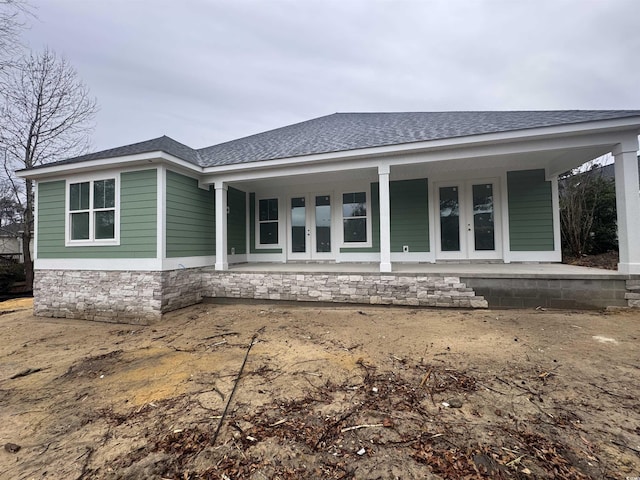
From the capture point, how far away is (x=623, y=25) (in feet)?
29.8

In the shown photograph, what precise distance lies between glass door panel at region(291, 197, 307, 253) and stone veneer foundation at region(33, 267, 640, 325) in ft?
7.61

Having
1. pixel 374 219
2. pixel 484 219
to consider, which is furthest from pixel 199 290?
pixel 484 219

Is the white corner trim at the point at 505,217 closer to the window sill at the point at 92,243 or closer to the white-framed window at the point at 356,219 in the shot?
the white-framed window at the point at 356,219

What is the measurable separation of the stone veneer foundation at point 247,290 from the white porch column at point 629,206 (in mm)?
328

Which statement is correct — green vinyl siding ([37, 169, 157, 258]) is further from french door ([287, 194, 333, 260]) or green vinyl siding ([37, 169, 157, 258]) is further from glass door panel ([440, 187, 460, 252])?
glass door panel ([440, 187, 460, 252])

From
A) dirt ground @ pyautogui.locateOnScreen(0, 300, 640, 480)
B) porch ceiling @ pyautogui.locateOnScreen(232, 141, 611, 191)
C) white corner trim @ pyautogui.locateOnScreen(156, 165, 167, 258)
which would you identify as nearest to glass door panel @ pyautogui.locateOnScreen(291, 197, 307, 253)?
porch ceiling @ pyautogui.locateOnScreen(232, 141, 611, 191)

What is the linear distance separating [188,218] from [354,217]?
407 centimetres

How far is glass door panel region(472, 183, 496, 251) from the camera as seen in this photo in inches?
263

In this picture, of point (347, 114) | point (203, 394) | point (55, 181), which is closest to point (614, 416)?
point (203, 394)

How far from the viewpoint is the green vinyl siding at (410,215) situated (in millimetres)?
7023

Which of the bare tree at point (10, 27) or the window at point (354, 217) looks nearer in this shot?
the bare tree at point (10, 27)

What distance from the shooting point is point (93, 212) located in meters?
5.84

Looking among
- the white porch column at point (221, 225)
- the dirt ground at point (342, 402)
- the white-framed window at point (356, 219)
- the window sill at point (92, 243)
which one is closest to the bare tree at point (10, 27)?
the window sill at point (92, 243)

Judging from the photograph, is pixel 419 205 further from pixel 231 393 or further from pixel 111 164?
pixel 111 164
